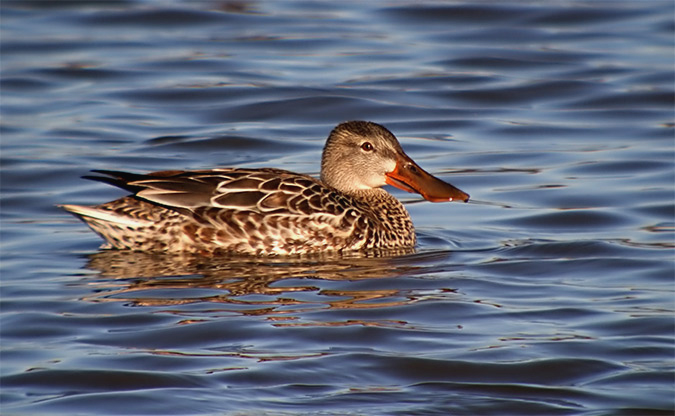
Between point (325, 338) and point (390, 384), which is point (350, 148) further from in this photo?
point (390, 384)

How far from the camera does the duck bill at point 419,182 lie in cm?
1053

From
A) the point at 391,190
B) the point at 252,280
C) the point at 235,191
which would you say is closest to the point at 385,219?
the point at 235,191

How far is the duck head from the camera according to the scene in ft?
34.3

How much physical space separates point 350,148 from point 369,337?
117 inches

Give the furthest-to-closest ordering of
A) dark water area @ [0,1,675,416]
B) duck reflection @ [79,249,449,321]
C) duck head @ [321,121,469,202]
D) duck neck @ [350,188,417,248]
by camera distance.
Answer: duck head @ [321,121,469,202]
duck neck @ [350,188,417,248]
duck reflection @ [79,249,449,321]
dark water area @ [0,1,675,416]

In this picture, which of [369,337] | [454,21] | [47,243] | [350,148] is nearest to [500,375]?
[369,337]

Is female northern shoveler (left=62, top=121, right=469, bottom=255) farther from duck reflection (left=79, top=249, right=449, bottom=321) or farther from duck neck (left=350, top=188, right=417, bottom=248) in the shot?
duck reflection (left=79, top=249, right=449, bottom=321)

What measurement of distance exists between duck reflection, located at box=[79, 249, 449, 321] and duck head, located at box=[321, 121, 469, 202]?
2.30ft

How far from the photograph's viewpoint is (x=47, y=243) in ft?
33.5

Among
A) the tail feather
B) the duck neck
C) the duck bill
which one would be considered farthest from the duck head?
the tail feather

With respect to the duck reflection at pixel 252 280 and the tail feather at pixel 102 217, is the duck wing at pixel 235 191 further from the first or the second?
the duck reflection at pixel 252 280

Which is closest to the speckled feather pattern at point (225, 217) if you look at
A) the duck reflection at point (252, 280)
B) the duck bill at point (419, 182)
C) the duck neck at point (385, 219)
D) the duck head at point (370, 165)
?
the duck reflection at point (252, 280)

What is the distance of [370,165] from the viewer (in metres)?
10.5

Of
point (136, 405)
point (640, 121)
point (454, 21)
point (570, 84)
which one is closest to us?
point (136, 405)
